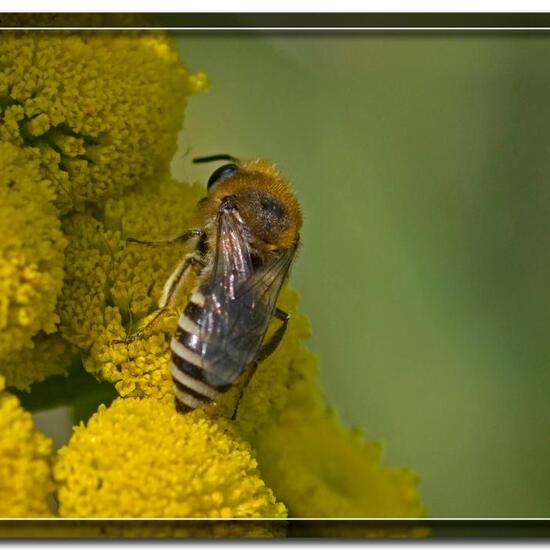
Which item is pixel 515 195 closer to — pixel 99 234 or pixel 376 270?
pixel 376 270

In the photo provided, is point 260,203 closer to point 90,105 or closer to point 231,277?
point 231,277

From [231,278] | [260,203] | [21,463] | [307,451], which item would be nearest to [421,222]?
[307,451]

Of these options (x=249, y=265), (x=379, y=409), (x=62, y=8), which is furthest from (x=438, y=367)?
(x=62, y=8)

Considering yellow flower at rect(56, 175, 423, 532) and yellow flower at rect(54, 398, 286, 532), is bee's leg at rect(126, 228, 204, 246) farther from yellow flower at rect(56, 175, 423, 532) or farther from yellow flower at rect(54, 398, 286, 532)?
yellow flower at rect(54, 398, 286, 532)

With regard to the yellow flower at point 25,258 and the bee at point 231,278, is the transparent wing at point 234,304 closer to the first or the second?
the bee at point 231,278

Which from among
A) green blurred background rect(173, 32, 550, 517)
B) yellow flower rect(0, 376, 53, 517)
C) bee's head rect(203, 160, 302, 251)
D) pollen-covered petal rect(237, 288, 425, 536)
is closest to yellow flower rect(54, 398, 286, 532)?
yellow flower rect(0, 376, 53, 517)
